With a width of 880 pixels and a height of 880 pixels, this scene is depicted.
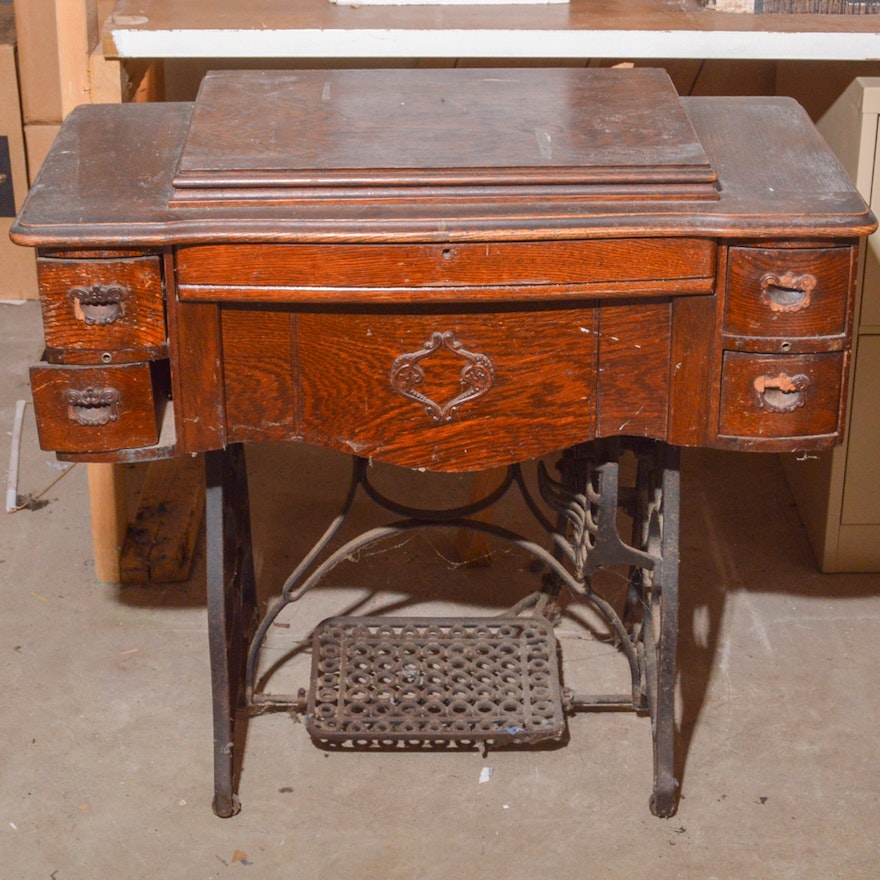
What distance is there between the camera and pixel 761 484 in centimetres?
346

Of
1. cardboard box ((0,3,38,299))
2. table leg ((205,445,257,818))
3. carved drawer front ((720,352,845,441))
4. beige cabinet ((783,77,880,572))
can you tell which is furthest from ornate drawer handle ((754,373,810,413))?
cardboard box ((0,3,38,299))

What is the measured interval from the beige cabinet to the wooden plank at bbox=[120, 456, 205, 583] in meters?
1.31

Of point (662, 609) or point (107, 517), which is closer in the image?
point (662, 609)

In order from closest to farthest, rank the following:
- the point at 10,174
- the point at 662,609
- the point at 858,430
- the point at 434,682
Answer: the point at 662,609
the point at 434,682
the point at 858,430
the point at 10,174

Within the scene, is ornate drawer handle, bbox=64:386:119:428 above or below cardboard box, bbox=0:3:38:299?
above

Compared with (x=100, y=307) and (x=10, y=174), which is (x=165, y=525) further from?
(x=10, y=174)

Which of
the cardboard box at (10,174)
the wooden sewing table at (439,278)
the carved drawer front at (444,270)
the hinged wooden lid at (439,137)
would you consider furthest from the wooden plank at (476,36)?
the cardboard box at (10,174)

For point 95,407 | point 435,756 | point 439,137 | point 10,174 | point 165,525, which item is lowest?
point 435,756

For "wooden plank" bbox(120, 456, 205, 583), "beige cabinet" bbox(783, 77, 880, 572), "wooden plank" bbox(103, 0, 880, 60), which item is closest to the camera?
"wooden plank" bbox(103, 0, 880, 60)

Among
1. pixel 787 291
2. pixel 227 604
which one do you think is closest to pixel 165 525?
pixel 227 604

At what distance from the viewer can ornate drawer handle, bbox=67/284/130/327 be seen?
1950 mm

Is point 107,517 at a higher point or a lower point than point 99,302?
lower

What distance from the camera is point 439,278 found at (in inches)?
76.7

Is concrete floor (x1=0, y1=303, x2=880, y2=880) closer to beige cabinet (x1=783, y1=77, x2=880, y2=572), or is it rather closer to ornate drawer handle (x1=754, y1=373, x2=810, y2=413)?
beige cabinet (x1=783, y1=77, x2=880, y2=572)
